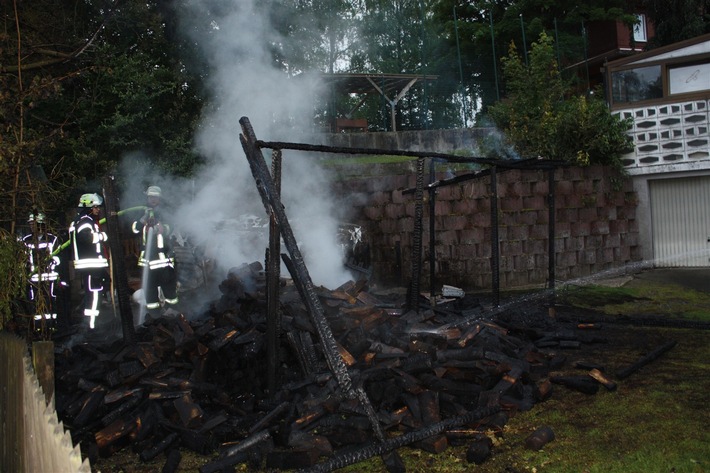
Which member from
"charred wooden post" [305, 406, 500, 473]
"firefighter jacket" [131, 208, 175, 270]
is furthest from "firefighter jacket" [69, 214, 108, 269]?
"charred wooden post" [305, 406, 500, 473]

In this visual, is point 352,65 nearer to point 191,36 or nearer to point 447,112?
point 447,112

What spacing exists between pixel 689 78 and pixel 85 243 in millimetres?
Answer: 12961

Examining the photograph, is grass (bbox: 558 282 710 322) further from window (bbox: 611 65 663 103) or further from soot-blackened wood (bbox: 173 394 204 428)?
soot-blackened wood (bbox: 173 394 204 428)

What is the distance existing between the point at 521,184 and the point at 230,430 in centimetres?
870

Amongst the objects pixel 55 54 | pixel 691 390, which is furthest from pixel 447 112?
pixel 691 390

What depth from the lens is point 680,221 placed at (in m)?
13.3

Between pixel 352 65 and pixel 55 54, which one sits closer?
pixel 55 54

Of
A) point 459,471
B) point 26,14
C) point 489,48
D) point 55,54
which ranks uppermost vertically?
point 489,48

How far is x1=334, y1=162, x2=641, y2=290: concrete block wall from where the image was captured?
11273mm

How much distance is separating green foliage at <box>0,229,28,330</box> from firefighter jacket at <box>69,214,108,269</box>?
3.57 m

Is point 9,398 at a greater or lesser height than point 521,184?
lesser

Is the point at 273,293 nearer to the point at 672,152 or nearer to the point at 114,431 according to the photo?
the point at 114,431

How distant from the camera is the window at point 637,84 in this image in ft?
44.0

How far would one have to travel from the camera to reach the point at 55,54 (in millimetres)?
7965
